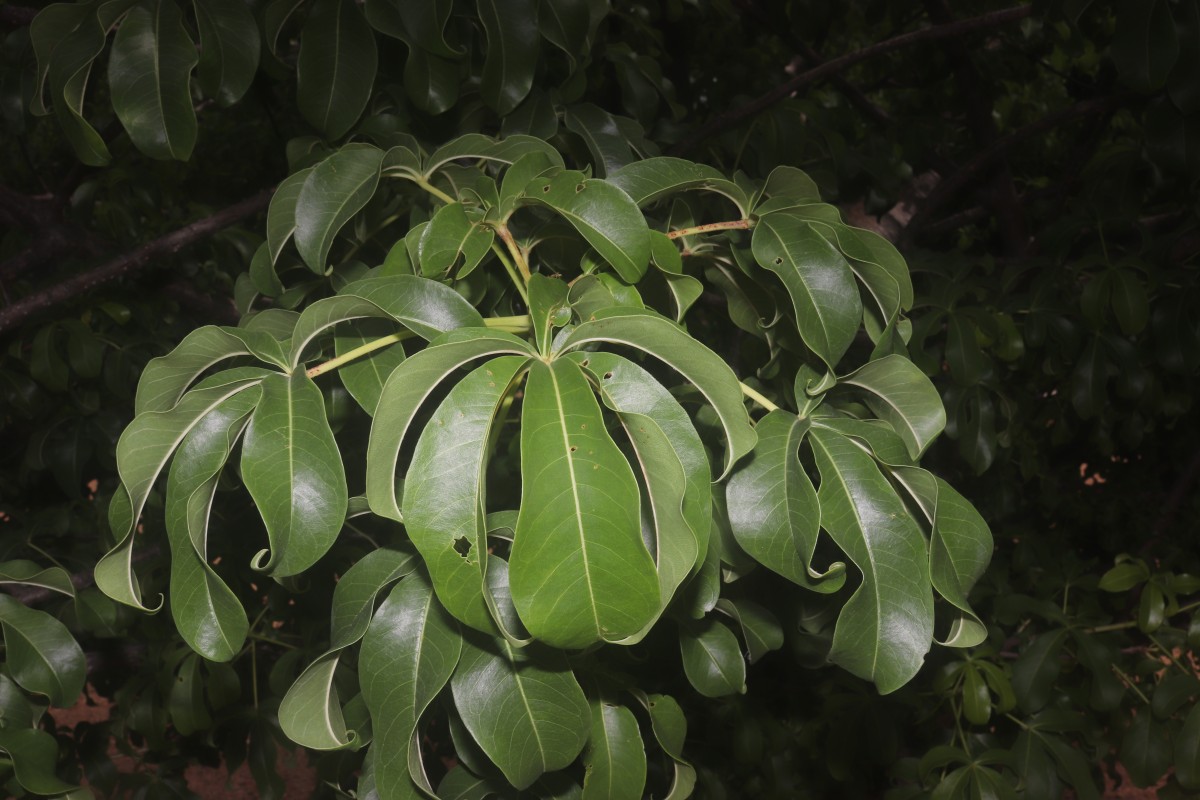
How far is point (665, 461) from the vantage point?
48 cm

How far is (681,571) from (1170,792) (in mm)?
1647

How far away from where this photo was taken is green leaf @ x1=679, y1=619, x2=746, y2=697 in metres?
0.73

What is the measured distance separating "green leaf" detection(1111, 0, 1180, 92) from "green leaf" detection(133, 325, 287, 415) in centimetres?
102

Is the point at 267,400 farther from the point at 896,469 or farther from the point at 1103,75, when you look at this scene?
the point at 1103,75

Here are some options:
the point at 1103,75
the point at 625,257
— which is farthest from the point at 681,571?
the point at 1103,75

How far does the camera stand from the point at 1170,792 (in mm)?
1644

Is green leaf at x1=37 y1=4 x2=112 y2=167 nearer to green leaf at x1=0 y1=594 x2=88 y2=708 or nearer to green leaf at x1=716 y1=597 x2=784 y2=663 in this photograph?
green leaf at x1=0 y1=594 x2=88 y2=708

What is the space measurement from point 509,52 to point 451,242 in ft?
1.04

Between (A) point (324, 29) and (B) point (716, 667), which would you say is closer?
(B) point (716, 667)

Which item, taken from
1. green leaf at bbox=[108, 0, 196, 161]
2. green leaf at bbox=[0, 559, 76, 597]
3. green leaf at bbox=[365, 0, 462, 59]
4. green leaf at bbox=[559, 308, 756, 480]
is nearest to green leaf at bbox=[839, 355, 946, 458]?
green leaf at bbox=[559, 308, 756, 480]

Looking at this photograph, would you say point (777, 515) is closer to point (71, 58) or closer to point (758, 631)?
point (758, 631)

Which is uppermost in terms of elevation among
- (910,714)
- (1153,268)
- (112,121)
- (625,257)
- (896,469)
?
(625,257)

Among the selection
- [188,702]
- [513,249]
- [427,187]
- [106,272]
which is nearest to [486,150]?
[427,187]

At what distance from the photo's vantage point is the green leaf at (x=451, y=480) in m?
0.45
